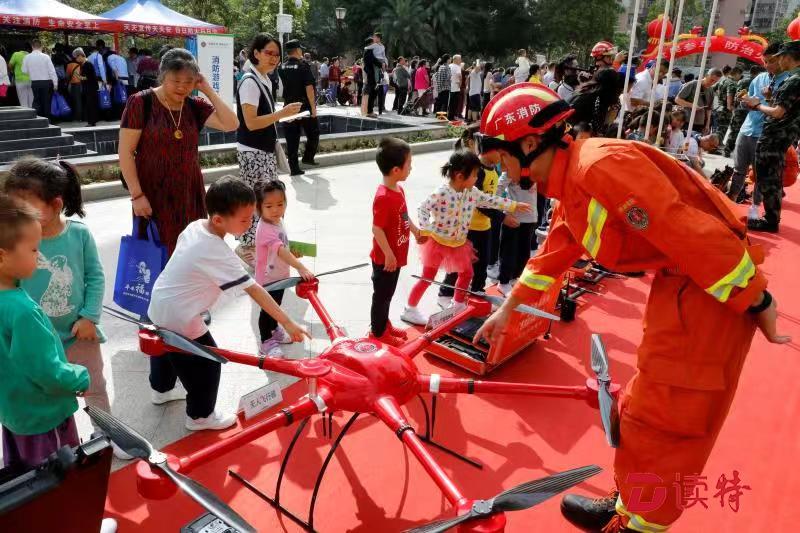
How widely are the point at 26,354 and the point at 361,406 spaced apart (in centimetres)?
121

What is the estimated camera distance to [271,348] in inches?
146

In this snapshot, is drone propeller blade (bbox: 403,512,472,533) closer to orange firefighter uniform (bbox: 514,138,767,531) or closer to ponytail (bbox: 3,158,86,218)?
orange firefighter uniform (bbox: 514,138,767,531)

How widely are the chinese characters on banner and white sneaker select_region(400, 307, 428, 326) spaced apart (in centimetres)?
617

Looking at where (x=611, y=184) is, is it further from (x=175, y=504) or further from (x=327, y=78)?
(x=327, y=78)

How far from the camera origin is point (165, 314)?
8.92 ft

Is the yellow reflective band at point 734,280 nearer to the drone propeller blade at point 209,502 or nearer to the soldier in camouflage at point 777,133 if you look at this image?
the drone propeller blade at point 209,502

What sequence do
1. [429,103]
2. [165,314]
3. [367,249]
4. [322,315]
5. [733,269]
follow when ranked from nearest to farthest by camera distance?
[733,269] → [165,314] → [322,315] → [367,249] → [429,103]

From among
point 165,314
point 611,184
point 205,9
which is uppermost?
point 205,9

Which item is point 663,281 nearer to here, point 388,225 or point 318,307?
point 318,307

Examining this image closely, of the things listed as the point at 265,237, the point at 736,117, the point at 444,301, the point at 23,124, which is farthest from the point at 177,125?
the point at 736,117

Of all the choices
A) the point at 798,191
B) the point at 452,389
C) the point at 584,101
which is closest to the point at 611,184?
the point at 452,389

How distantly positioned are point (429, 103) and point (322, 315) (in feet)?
47.9

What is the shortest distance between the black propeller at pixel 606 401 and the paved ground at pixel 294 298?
1.96m

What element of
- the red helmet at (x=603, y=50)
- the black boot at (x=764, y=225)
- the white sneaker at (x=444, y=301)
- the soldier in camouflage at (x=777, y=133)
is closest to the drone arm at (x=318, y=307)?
the white sneaker at (x=444, y=301)
